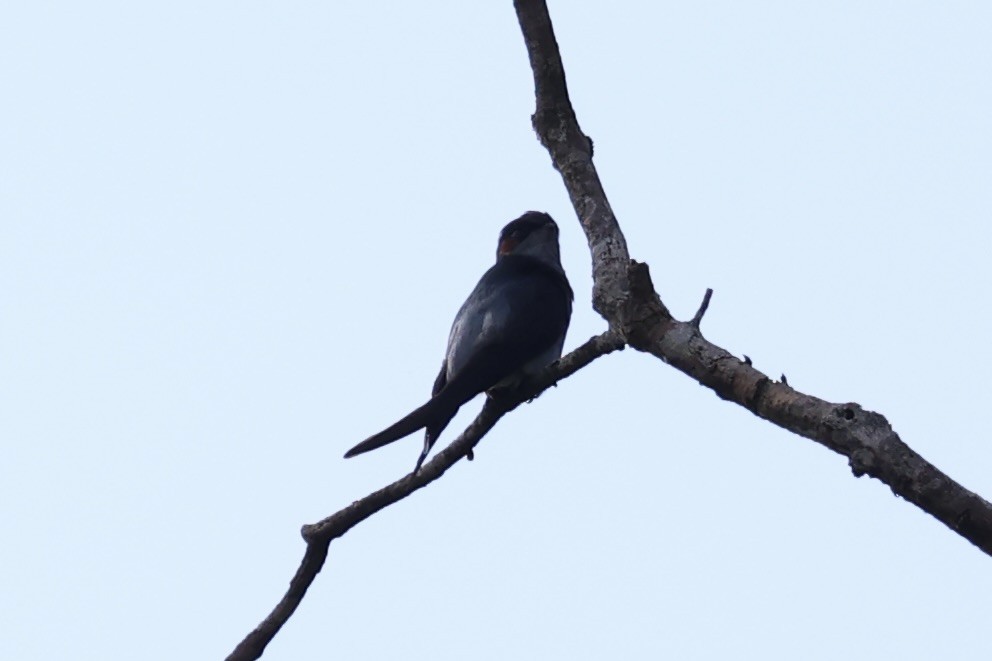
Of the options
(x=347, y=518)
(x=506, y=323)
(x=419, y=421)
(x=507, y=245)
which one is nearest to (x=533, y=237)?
(x=507, y=245)

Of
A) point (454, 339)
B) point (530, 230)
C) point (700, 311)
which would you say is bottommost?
point (700, 311)

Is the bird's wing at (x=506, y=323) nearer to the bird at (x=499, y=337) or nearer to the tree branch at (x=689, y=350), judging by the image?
the bird at (x=499, y=337)

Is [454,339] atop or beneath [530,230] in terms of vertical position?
beneath

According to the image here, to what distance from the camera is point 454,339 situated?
262 inches

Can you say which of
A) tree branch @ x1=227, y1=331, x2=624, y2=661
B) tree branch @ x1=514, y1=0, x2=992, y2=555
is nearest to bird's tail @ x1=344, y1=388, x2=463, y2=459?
tree branch @ x1=227, y1=331, x2=624, y2=661

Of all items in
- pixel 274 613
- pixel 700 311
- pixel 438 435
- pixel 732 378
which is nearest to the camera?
pixel 732 378

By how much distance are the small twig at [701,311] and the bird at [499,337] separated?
1.30 m

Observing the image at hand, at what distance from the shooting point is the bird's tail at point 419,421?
16.6 feet

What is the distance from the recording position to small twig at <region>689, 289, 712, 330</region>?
419cm

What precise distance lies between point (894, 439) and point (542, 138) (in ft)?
6.86

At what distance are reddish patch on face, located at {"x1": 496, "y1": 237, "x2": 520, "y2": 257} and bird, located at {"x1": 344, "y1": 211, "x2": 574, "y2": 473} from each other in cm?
7

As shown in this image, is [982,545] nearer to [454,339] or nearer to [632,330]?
[632,330]

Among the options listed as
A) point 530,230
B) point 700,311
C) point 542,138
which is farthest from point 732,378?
point 530,230

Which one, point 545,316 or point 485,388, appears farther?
point 545,316
